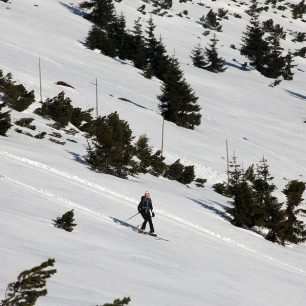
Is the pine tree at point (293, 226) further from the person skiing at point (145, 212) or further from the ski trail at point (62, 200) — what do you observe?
the ski trail at point (62, 200)

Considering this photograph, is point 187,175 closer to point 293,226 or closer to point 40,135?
point 293,226

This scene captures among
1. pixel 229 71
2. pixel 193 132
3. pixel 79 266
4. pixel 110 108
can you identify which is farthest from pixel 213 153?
pixel 229 71

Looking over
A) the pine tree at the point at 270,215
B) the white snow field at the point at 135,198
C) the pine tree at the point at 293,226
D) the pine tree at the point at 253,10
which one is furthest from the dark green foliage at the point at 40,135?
the pine tree at the point at 253,10

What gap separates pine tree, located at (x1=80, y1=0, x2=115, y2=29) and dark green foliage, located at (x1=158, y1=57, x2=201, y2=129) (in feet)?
62.9

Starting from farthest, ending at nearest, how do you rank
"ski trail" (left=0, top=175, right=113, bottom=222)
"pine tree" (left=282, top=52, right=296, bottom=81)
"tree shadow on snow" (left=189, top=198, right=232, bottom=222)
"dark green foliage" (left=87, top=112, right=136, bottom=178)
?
"pine tree" (left=282, top=52, right=296, bottom=81), "dark green foliage" (left=87, top=112, right=136, bottom=178), "tree shadow on snow" (left=189, top=198, right=232, bottom=222), "ski trail" (left=0, top=175, right=113, bottom=222)

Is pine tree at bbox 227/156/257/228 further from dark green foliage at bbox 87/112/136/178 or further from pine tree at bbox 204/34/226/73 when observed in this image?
pine tree at bbox 204/34/226/73

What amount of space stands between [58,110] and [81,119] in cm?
132

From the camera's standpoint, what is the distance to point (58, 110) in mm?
25844

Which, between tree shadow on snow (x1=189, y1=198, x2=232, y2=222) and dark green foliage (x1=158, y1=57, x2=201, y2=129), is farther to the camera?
dark green foliage (x1=158, y1=57, x2=201, y2=129)

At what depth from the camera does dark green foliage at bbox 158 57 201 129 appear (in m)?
34.1

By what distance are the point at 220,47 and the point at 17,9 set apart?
74.2 ft

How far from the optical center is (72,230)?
11102 mm

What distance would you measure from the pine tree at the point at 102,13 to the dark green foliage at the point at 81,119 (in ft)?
89.5

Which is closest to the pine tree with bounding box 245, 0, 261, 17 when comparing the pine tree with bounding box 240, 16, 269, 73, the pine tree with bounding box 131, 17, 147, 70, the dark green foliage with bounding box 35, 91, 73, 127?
the pine tree with bounding box 240, 16, 269, 73
